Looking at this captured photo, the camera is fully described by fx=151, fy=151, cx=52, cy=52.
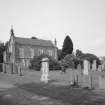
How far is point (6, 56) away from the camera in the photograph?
48.6 metres

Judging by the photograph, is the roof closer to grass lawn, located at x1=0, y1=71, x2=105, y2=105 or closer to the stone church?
the stone church

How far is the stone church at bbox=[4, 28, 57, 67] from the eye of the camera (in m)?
48.4

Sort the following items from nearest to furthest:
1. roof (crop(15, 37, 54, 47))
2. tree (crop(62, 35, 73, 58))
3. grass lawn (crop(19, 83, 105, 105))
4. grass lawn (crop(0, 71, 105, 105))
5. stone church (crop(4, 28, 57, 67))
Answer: grass lawn (crop(0, 71, 105, 105))
grass lawn (crop(19, 83, 105, 105))
stone church (crop(4, 28, 57, 67))
roof (crop(15, 37, 54, 47))
tree (crop(62, 35, 73, 58))

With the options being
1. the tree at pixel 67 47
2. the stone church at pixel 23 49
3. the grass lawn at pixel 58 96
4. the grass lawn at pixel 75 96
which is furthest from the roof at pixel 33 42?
the grass lawn at pixel 75 96

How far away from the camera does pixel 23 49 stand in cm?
4991

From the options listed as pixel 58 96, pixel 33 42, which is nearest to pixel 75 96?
pixel 58 96

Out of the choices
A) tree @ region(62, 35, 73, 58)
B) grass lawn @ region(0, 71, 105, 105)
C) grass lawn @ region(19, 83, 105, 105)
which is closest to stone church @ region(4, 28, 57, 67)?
tree @ region(62, 35, 73, 58)

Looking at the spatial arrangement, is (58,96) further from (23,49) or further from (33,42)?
(33,42)

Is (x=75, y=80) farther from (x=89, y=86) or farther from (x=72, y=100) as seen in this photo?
(x=72, y=100)

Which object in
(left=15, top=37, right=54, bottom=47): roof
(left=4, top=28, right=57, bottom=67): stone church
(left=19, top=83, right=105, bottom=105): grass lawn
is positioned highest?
(left=15, top=37, right=54, bottom=47): roof

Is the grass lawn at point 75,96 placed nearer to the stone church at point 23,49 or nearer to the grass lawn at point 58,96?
the grass lawn at point 58,96

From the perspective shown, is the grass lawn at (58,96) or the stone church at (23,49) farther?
the stone church at (23,49)

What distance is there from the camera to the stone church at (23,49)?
48.4 meters

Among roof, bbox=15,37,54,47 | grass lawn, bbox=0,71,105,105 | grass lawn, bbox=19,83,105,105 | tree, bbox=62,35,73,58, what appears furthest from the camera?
tree, bbox=62,35,73,58
